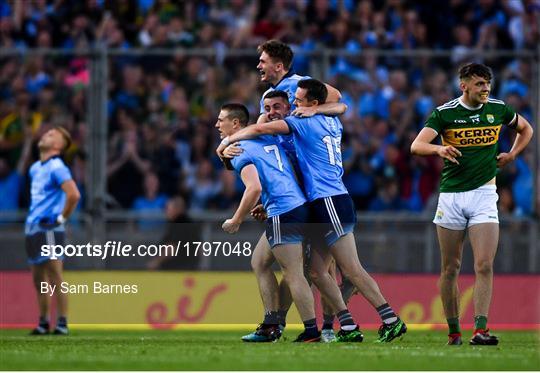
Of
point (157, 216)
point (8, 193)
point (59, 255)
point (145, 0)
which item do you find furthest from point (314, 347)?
point (145, 0)

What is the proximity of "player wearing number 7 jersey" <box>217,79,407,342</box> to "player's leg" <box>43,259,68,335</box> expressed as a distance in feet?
14.0

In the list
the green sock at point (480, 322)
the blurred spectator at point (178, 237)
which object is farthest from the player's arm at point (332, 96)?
the blurred spectator at point (178, 237)

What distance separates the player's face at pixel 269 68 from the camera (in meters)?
12.7

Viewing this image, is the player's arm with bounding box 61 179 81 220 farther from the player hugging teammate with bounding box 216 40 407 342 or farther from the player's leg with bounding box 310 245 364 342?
the player's leg with bounding box 310 245 364 342

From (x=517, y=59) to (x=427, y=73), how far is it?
1278 millimetres

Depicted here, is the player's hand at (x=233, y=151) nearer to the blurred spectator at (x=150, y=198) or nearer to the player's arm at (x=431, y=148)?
the player's arm at (x=431, y=148)

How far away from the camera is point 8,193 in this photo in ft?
60.0

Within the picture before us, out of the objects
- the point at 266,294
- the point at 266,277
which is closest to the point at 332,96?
the point at 266,277

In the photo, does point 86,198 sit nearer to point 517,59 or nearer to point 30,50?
point 30,50

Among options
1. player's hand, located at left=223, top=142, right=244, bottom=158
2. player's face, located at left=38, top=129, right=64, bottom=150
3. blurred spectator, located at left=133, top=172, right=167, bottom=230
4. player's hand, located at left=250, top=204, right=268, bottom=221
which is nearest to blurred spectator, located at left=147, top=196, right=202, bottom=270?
blurred spectator, located at left=133, top=172, right=167, bottom=230

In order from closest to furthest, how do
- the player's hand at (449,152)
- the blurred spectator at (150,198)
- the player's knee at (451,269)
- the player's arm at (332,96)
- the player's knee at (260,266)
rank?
1. the player's hand at (449,152)
2. the player's knee at (451,269)
3. the player's arm at (332,96)
4. the player's knee at (260,266)
5. the blurred spectator at (150,198)

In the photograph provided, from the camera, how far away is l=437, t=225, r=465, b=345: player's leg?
12.2 m

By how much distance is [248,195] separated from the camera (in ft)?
39.3

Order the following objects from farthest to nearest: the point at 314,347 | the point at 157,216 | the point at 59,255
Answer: the point at 157,216
the point at 59,255
the point at 314,347
